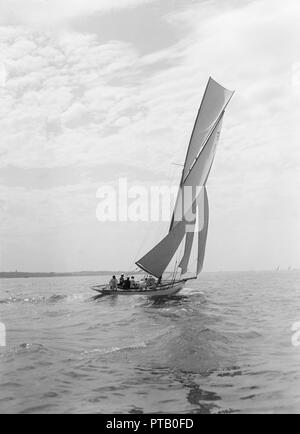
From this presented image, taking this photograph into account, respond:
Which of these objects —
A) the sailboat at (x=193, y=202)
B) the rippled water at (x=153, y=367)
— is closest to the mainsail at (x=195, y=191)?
the sailboat at (x=193, y=202)

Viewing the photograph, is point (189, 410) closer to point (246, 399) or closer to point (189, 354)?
point (246, 399)

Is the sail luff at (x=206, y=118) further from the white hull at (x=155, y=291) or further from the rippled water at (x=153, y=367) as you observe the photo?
the rippled water at (x=153, y=367)

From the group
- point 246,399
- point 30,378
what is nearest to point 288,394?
point 246,399

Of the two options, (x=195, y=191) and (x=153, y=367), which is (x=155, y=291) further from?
(x=153, y=367)

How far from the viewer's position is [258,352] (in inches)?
672

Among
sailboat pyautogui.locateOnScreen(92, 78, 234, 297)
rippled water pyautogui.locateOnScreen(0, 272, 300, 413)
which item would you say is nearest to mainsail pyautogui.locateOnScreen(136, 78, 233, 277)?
sailboat pyautogui.locateOnScreen(92, 78, 234, 297)

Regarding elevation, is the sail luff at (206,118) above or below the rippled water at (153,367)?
above

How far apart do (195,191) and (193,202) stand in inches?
44.7

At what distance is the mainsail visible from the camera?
1727 inches

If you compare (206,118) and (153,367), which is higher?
(206,118)

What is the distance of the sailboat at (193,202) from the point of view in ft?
144

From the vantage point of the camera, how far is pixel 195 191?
4441 cm

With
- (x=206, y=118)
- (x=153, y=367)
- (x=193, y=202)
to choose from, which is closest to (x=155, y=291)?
(x=193, y=202)

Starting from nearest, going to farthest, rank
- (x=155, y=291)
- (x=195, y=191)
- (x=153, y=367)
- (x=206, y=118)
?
(x=153, y=367)
(x=155, y=291)
(x=195, y=191)
(x=206, y=118)
